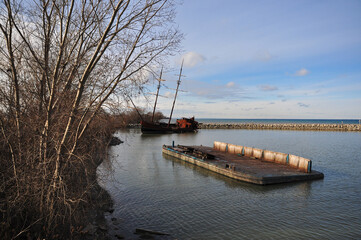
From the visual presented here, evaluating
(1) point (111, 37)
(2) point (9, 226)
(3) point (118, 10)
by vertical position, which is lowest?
(2) point (9, 226)

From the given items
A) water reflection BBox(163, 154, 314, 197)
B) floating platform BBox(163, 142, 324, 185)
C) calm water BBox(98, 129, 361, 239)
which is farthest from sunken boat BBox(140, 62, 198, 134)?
calm water BBox(98, 129, 361, 239)

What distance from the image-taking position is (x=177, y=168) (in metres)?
18.9

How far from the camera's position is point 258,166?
16844 millimetres

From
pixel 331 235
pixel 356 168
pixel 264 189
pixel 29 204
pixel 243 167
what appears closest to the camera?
pixel 29 204

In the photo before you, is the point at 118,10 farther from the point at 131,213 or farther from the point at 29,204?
the point at 131,213

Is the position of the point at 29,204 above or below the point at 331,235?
above

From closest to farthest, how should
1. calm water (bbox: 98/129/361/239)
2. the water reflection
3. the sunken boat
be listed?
calm water (bbox: 98/129/361/239)
the water reflection
the sunken boat

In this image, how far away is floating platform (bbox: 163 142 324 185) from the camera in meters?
14.0

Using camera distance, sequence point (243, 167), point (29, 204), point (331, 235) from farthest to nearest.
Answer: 1. point (243, 167)
2. point (331, 235)
3. point (29, 204)

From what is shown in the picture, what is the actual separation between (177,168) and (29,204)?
1348 cm

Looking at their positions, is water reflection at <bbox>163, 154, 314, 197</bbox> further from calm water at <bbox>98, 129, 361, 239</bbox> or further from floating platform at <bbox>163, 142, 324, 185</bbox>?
floating platform at <bbox>163, 142, 324, 185</bbox>

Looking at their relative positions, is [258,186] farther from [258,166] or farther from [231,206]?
[258,166]

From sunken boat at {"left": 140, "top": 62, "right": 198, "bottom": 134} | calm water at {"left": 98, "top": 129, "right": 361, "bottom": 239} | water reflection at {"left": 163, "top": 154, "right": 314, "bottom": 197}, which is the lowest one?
calm water at {"left": 98, "top": 129, "right": 361, "bottom": 239}

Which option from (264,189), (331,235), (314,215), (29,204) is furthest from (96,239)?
(264,189)
